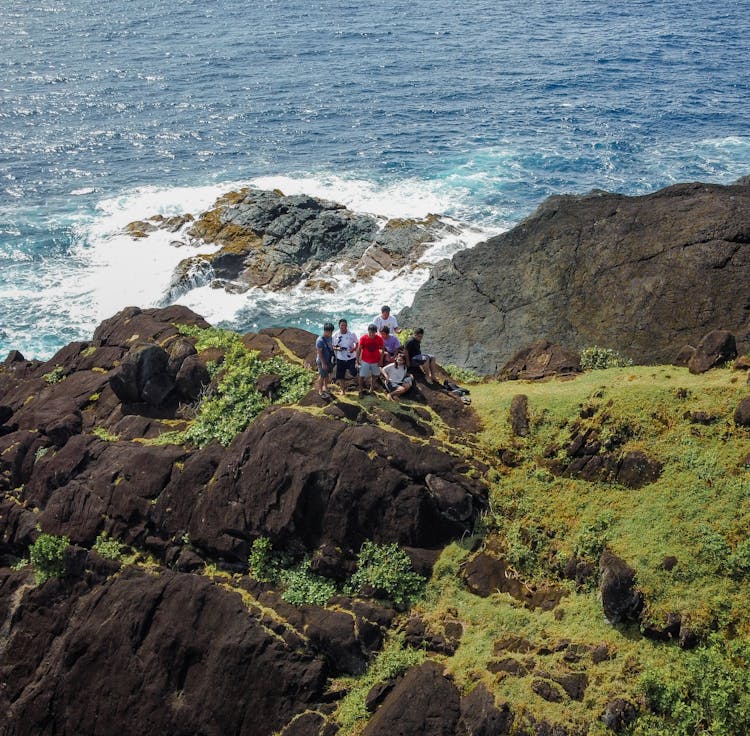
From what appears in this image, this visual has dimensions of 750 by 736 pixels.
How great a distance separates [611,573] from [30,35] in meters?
113

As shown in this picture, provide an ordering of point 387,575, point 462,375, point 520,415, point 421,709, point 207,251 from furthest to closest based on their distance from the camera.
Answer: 1. point 207,251
2. point 462,375
3. point 520,415
4. point 387,575
5. point 421,709

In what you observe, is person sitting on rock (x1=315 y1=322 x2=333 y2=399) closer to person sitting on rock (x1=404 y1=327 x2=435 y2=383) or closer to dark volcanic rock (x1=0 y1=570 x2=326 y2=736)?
person sitting on rock (x1=404 y1=327 x2=435 y2=383)

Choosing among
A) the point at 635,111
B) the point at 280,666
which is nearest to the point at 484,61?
the point at 635,111

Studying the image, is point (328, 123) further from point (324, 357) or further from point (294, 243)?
point (324, 357)

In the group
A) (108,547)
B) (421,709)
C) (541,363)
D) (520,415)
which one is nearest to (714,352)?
(541,363)

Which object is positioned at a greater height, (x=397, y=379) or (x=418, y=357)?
(x=418, y=357)

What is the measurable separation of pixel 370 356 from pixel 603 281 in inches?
473

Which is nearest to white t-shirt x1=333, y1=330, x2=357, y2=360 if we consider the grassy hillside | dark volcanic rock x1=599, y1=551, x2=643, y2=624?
the grassy hillside

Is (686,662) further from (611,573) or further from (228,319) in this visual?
(228,319)

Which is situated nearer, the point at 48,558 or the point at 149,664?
the point at 149,664

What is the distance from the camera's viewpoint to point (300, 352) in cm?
2339

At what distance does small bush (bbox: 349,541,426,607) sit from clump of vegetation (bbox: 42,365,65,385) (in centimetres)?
1573

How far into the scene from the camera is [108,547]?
59.4 ft

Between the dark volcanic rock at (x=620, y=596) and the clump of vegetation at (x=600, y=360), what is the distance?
9436 millimetres
